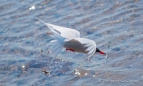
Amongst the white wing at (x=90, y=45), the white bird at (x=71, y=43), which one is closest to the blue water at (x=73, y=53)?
the white bird at (x=71, y=43)

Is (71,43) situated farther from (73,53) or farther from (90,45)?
(73,53)

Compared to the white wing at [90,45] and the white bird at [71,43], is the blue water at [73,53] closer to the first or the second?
the white bird at [71,43]

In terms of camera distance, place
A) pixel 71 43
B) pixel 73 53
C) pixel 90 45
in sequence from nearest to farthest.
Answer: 1. pixel 90 45
2. pixel 71 43
3. pixel 73 53

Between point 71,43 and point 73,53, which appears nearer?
point 71,43

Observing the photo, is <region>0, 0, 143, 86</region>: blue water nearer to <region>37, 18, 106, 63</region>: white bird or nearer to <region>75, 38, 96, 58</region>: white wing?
<region>37, 18, 106, 63</region>: white bird

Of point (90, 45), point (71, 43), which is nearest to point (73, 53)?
point (71, 43)

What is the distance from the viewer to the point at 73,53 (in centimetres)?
587

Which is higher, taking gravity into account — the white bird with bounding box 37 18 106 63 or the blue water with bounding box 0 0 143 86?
the white bird with bounding box 37 18 106 63

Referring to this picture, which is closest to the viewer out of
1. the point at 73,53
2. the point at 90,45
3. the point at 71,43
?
the point at 90,45

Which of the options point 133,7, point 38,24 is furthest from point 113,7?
point 38,24

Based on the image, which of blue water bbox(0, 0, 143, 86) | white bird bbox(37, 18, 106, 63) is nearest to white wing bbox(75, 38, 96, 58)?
white bird bbox(37, 18, 106, 63)

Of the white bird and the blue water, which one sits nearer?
the white bird

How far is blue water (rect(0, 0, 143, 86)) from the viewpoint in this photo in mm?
5147

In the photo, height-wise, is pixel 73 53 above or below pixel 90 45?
below
